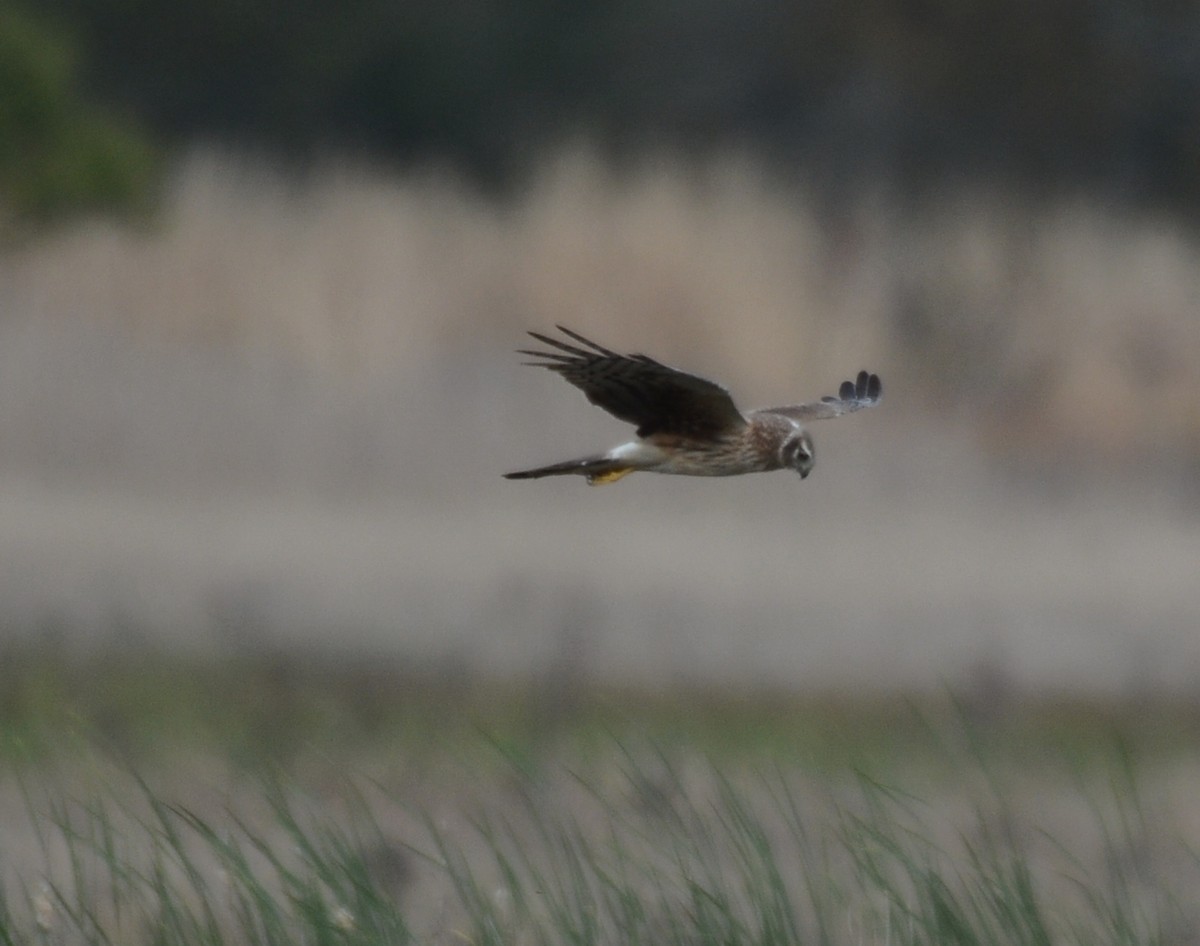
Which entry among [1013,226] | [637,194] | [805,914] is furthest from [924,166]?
[805,914]

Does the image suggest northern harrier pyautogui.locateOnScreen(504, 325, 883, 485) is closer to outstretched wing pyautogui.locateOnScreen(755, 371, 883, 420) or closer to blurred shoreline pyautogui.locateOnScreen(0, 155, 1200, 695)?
outstretched wing pyautogui.locateOnScreen(755, 371, 883, 420)

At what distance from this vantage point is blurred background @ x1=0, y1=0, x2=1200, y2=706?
Answer: 11188mm

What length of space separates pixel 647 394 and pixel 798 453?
19 centimetres

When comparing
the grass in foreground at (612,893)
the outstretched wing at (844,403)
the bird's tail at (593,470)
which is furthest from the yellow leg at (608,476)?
the grass in foreground at (612,893)

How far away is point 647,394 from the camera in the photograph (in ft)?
10.8

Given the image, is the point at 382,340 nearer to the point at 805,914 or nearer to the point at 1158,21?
the point at 1158,21

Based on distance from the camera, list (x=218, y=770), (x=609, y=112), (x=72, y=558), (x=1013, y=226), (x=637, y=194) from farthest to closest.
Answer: (x=609, y=112) → (x=1013, y=226) → (x=637, y=194) → (x=72, y=558) → (x=218, y=770)

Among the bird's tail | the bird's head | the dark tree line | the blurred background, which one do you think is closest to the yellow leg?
the bird's tail

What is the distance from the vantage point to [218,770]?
7.76 meters

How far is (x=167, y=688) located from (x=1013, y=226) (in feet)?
33.4

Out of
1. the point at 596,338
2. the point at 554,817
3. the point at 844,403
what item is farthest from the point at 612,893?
the point at 596,338

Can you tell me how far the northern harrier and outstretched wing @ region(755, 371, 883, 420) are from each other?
18 centimetres

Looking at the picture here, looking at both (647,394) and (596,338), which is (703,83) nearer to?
(596,338)

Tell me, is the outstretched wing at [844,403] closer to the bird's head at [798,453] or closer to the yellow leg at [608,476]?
the bird's head at [798,453]
